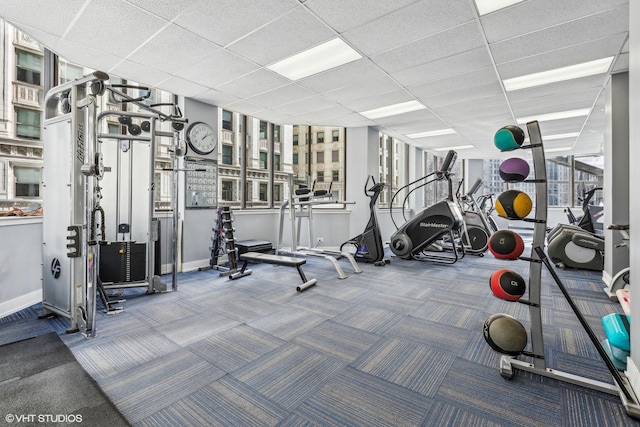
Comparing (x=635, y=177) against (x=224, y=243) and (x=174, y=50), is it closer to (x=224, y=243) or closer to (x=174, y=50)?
(x=174, y=50)

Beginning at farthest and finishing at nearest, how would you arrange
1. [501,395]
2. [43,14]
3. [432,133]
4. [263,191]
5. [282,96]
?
1. [263,191]
2. [432,133]
3. [282,96]
4. [43,14]
5. [501,395]

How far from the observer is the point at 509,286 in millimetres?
1730

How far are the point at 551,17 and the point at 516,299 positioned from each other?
8.48 feet

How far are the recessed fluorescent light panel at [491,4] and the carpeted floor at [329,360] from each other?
2.74m

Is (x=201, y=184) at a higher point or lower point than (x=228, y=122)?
lower

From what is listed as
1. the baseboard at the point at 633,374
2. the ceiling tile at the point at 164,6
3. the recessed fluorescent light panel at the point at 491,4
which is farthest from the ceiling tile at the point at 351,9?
the baseboard at the point at 633,374

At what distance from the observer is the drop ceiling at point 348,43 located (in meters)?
2.54

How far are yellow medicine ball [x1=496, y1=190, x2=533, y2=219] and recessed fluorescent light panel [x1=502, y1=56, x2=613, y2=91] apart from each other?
10.4 ft

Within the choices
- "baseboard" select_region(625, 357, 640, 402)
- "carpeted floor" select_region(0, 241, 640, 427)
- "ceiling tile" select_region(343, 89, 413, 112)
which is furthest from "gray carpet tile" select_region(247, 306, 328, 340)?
"ceiling tile" select_region(343, 89, 413, 112)

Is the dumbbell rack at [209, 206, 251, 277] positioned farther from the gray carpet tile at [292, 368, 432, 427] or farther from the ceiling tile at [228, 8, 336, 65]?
the gray carpet tile at [292, 368, 432, 427]

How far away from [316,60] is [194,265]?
3.63m

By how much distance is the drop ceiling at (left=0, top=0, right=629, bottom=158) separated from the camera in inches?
99.9

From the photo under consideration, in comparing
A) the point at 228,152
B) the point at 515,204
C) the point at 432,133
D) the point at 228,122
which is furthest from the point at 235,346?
the point at 228,152

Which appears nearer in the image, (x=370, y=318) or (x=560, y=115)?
(x=370, y=318)
